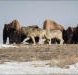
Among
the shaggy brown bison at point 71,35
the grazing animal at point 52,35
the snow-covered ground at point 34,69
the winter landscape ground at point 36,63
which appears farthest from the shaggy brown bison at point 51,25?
the snow-covered ground at point 34,69

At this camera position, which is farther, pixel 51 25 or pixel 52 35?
pixel 51 25

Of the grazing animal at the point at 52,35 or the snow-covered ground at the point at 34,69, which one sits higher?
the grazing animal at the point at 52,35

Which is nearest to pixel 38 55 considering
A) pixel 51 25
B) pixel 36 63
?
pixel 36 63

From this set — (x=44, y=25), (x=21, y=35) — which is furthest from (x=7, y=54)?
(x=44, y=25)

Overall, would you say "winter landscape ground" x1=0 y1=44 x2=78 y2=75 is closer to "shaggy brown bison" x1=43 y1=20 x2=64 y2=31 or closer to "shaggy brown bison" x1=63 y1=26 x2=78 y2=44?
"shaggy brown bison" x1=63 y1=26 x2=78 y2=44

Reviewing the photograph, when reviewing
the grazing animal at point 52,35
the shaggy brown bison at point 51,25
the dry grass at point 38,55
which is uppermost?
the shaggy brown bison at point 51,25

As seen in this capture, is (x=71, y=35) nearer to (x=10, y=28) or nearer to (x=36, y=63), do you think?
(x=10, y=28)

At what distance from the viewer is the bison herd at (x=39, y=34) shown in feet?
120

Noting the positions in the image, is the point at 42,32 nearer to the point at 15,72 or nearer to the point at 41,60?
the point at 41,60

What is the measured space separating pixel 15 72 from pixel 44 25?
3113 cm

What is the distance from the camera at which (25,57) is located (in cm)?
2350

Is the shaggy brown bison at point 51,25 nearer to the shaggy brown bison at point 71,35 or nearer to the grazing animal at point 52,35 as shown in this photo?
the shaggy brown bison at point 71,35

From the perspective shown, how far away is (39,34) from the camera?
119 ft

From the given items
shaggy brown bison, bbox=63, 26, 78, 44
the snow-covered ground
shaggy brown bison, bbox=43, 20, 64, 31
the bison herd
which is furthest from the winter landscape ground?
shaggy brown bison, bbox=43, 20, 64, 31
